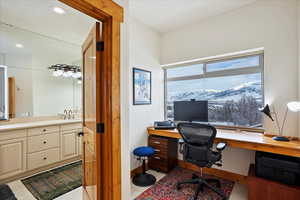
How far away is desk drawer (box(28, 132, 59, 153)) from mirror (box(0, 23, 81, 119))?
23.8 inches

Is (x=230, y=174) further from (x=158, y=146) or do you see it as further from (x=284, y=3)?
(x=284, y=3)

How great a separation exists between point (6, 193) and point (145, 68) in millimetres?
2845

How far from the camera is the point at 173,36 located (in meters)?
3.15

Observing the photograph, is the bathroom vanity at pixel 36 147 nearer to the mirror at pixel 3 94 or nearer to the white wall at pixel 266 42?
the mirror at pixel 3 94

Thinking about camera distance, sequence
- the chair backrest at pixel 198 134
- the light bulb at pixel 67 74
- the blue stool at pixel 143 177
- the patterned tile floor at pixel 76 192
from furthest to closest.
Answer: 1. the light bulb at pixel 67 74
2. the blue stool at pixel 143 177
3. the patterned tile floor at pixel 76 192
4. the chair backrest at pixel 198 134

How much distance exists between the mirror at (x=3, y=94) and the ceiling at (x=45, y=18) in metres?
0.86

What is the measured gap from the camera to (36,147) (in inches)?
100

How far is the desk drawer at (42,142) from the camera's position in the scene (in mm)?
2488

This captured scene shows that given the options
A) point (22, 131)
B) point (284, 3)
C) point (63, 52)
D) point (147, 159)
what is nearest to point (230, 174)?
point (147, 159)

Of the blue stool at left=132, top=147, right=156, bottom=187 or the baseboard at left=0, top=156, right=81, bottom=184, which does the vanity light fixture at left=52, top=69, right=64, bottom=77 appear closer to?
the baseboard at left=0, top=156, right=81, bottom=184

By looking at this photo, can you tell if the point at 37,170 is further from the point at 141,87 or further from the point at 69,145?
the point at 141,87

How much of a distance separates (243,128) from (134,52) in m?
2.35

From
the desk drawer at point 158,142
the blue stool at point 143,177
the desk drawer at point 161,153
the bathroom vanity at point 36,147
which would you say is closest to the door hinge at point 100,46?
the bathroom vanity at point 36,147

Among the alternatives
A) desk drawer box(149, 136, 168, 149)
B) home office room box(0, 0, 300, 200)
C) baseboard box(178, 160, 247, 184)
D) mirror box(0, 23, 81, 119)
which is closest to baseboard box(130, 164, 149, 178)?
home office room box(0, 0, 300, 200)
